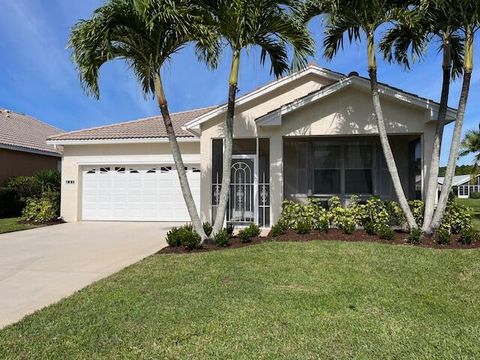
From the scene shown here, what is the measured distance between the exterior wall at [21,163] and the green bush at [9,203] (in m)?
1.30

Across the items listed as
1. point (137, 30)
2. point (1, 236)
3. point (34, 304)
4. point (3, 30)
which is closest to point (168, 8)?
point (137, 30)

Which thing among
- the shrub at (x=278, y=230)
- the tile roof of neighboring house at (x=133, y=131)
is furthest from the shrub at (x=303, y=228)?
the tile roof of neighboring house at (x=133, y=131)

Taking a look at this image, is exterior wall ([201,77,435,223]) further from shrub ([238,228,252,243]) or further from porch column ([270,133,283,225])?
shrub ([238,228,252,243])

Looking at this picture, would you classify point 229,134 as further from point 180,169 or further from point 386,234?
point 386,234

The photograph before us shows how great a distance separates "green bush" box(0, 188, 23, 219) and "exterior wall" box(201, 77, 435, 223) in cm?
1151

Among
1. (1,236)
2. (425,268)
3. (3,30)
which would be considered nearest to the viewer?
(425,268)

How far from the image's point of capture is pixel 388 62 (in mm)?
11516

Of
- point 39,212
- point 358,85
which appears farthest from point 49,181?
point 358,85

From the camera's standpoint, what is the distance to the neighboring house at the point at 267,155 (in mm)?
12344

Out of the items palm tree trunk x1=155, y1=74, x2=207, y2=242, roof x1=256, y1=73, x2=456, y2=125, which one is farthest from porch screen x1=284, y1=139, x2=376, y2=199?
palm tree trunk x1=155, y1=74, x2=207, y2=242

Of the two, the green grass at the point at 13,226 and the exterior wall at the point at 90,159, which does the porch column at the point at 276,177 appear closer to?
the exterior wall at the point at 90,159

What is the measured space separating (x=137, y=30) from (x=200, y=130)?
508cm

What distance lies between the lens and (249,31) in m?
9.20

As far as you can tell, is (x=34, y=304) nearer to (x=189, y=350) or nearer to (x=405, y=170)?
(x=189, y=350)
